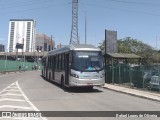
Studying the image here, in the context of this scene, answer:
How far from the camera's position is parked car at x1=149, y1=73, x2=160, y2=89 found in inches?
820

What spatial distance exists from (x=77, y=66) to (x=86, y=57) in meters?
0.96

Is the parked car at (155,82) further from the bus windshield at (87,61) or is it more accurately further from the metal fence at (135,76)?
the bus windshield at (87,61)

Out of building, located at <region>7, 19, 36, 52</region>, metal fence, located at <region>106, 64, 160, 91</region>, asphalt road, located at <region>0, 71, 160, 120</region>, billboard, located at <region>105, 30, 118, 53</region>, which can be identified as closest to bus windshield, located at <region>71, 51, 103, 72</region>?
asphalt road, located at <region>0, 71, 160, 120</region>

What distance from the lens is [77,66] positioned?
2095 centimetres

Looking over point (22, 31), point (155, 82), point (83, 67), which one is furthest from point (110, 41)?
point (22, 31)

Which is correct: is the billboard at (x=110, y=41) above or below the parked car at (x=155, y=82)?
above

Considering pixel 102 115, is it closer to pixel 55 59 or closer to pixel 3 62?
pixel 55 59

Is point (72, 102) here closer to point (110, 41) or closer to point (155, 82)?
point (155, 82)

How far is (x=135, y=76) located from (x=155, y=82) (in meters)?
3.49

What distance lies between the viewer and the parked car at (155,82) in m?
20.8

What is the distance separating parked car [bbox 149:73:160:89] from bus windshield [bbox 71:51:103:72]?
361cm

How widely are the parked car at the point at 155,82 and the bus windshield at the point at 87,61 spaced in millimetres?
3607

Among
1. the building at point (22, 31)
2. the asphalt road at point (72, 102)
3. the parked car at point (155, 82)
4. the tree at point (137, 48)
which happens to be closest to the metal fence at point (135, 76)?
the parked car at point (155, 82)

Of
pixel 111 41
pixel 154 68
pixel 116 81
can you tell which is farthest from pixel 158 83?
pixel 111 41
